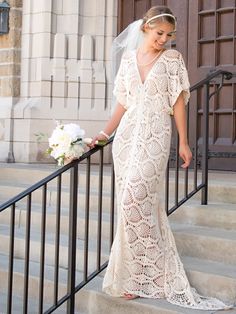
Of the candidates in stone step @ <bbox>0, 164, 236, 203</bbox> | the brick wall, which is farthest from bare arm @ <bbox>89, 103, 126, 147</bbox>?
the brick wall

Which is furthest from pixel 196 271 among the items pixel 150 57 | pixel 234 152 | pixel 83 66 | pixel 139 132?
pixel 83 66

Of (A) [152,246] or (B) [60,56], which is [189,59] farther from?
(A) [152,246]

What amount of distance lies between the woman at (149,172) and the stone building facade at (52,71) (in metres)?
3.80

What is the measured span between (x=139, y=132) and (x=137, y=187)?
12.8 inches

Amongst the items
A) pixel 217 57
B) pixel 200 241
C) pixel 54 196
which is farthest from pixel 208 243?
pixel 217 57

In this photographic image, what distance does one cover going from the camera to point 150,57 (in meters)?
3.81

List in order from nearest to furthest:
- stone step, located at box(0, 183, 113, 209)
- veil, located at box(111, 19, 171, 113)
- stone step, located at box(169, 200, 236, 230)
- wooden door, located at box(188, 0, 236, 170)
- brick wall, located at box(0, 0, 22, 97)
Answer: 1. stone step, located at box(169, 200, 236, 230)
2. veil, located at box(111, 19, 171, 113)
3. stone step, located at box(0, 183, 113, 209)
4. wooden door, located at box(188, 0, 236, 170)
5. brick wall, located at box(0, 0, 22, 97)

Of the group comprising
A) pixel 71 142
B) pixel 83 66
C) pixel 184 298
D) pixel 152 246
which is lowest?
pixel 184 298

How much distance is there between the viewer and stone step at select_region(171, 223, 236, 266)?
4.12 meters

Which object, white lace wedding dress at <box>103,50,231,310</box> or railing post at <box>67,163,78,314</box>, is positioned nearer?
white lace wedding dress at <box>103,50,231,310</box>

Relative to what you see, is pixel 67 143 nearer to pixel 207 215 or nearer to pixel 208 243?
pixel 208 243

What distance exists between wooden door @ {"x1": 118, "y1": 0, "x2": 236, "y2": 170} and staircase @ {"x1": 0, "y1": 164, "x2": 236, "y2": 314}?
3.36 feet

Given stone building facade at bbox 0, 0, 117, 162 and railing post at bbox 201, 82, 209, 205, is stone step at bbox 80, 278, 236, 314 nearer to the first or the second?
railing post at bbox 201, 82, 209, 205

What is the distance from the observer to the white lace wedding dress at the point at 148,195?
3725 mm
